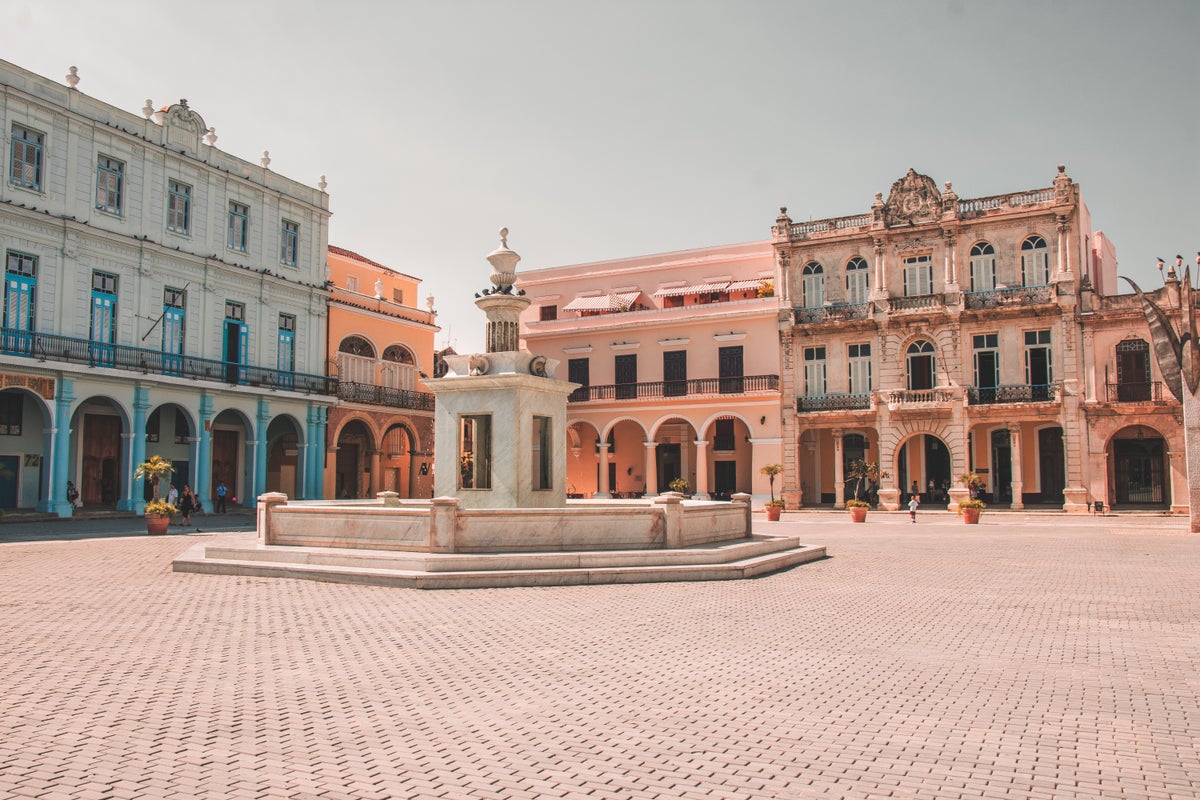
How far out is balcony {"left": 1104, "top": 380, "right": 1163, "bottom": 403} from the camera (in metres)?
31.8

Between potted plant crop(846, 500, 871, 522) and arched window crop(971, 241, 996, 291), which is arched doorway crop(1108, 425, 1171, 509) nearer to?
arched window crop(971, 241, 996, 291)

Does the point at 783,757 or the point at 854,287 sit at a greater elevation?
the point at 854,287

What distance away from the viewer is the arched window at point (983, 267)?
34.7 meters

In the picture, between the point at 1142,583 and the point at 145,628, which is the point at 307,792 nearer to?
the point at 145,628

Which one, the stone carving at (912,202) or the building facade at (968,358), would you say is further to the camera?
the stone carving at (912,202)

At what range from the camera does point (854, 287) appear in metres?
37.3

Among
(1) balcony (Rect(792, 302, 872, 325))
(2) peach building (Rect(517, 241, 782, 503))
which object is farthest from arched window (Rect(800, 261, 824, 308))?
(2) peach building (Rect(517, 241, 782, 503))

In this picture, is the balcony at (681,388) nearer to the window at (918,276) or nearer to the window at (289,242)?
the window at (918,276)

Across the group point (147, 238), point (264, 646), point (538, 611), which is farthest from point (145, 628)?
point (147, 238)

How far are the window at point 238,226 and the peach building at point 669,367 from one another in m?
14.0

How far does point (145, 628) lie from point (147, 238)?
2338 cm

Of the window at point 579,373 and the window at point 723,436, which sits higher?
the window at point 579,373

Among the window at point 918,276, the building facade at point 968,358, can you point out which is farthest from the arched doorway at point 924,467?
the window at point 918,276

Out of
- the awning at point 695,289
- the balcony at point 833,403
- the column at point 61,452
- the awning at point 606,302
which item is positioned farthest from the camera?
the awning at point 606,302
